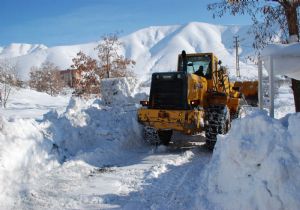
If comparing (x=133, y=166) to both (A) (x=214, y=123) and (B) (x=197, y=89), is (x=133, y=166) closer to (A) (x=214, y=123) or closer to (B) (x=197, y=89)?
(A) (x=214, y=123)

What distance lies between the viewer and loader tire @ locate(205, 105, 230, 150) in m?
11.7

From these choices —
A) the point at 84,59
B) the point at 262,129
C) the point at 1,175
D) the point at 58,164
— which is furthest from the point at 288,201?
the point at 84,59

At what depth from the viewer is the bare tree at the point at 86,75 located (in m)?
27.0

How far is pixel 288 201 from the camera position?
17.6 ft

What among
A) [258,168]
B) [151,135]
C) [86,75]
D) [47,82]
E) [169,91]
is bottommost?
[151,135]

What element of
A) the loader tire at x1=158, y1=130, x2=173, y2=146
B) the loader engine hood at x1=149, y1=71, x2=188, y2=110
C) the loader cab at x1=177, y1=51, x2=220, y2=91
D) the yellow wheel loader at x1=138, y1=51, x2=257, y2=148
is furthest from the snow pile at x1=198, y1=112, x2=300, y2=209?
the loader cab at x1=177, y1=51, x2=220, y2=91

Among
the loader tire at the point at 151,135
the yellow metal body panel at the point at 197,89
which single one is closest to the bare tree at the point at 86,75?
the loader tire at the point at 151,135

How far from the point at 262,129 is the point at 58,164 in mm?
4982

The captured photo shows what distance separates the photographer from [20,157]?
28.1ft

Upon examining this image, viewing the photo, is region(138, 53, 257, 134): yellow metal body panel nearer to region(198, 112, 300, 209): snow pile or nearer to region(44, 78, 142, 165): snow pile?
region(44, 78, 142, 165): snow pile

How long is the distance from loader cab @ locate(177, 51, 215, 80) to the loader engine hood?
3.59ft

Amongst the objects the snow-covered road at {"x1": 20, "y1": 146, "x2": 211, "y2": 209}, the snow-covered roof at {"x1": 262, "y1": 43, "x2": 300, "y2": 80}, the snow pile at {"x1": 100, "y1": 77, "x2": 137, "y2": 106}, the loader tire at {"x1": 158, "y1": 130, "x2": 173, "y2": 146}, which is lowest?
the snow-covered road at {"x1": 20, "y1": 146, "x2": 211, "y2": 209}

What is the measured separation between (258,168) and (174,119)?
17.8 feet

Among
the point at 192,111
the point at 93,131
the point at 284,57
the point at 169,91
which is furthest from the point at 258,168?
the point at 93,131
